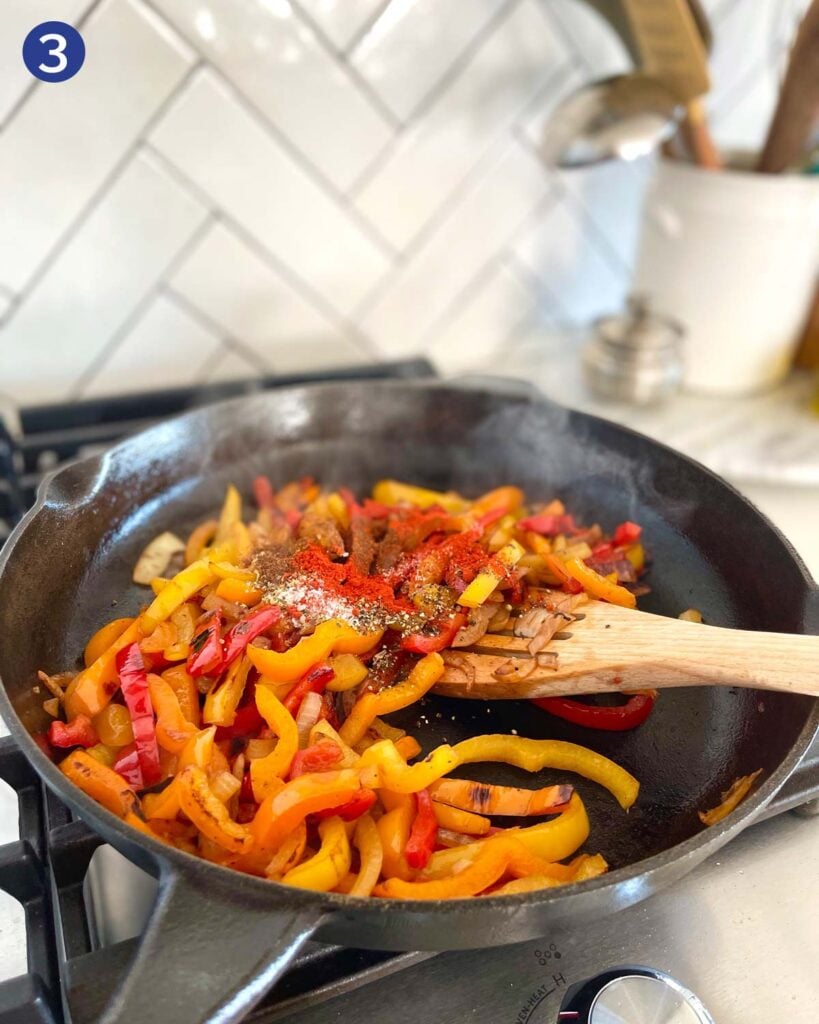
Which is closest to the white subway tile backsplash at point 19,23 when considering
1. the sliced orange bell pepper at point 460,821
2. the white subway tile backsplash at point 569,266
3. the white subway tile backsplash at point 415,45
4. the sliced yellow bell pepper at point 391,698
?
the white subway tile backsplash at point 415,45

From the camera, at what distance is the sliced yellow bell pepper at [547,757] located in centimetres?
87

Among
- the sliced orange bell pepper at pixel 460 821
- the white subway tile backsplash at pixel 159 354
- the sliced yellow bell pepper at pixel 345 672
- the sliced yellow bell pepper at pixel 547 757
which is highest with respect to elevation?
the white subway tile backsplash at pixel 159 354

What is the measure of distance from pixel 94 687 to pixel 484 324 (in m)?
1.17

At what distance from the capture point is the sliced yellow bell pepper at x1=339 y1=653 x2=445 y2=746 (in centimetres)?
88

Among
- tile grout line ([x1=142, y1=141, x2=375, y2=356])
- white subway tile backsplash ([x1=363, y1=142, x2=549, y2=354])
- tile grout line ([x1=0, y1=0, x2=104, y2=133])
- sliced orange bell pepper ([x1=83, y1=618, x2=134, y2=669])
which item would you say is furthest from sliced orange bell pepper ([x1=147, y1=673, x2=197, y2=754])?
white subway tile backsplash ([x1=363, y1=142, x2=549, y2=354])

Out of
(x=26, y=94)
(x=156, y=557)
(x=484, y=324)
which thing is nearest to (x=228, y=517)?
(x=156, y=557)

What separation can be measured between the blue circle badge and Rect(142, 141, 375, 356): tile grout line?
0.37 m

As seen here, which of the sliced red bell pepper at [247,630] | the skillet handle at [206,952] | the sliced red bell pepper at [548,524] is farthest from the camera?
the sliced red bell pepper at [548,524]

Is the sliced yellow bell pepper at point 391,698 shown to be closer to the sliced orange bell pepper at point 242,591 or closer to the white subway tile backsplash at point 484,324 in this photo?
the sliced orange bell pepper at point 242,591

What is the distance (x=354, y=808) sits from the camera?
770 millimetres

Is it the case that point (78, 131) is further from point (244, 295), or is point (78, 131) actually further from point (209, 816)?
point (209, 816)

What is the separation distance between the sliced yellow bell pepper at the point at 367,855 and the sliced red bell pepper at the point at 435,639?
19 centimetres

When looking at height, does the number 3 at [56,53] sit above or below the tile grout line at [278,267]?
above

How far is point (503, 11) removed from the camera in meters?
1.43
